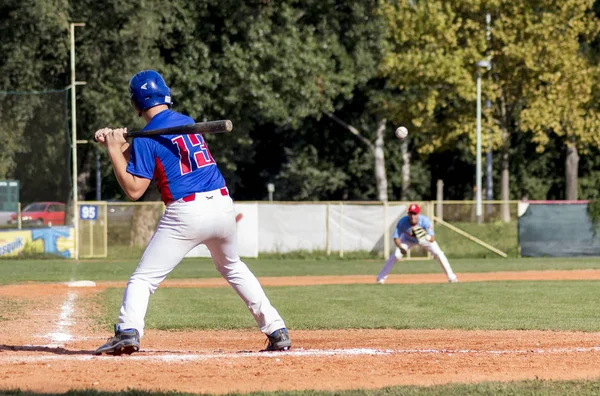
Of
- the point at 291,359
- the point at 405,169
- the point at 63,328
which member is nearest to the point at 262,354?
the point at 291,359

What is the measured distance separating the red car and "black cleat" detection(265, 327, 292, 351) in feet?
63.6

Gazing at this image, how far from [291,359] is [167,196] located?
1551 mm

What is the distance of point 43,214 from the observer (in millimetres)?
27594

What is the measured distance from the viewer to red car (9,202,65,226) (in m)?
26.8

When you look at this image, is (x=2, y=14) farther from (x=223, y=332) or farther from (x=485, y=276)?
(x=223, y=332)

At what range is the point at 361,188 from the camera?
6238 centimetres

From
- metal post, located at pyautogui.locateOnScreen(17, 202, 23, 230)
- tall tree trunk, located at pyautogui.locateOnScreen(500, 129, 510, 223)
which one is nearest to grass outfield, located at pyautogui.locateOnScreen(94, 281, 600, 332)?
metal post, located at pyautogui.locateOnScreen(17, 202, 23, 230)

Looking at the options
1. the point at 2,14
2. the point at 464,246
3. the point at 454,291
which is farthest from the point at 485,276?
the point at 2,14

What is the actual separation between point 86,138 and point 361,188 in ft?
102

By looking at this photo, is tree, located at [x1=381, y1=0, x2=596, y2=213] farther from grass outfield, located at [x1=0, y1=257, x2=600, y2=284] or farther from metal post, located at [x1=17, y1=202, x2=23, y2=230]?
metal post, located at [x1=17, y1=202, x2=23, y2=230]

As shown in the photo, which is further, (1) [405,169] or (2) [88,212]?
(1) [405,169]

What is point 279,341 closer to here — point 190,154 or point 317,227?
point 190,154

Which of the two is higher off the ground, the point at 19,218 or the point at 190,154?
the point at 190,154

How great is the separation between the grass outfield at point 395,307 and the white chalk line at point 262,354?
2598mm
